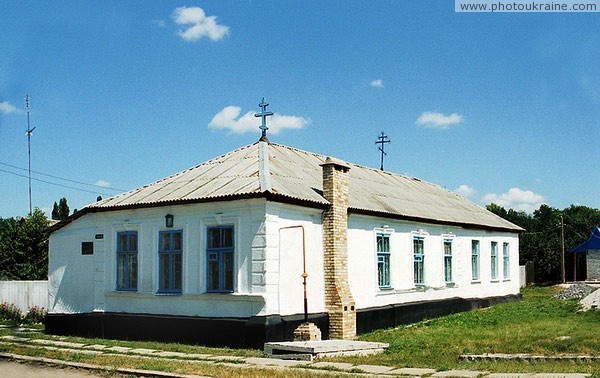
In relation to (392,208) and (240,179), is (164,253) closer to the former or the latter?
(240,179)

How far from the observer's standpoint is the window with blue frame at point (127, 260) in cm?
1788

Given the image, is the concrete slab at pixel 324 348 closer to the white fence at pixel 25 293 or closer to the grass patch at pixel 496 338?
the grass patch at pixel 496 338

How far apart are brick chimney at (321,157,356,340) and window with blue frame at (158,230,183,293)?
3.61 metres

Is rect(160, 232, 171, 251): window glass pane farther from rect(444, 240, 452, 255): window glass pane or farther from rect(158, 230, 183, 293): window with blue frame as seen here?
rect(444, 240, 452, 255): window glass pane

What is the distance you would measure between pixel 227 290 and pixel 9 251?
2356 centimetres

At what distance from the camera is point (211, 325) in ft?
51.8

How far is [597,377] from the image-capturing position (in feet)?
31.7

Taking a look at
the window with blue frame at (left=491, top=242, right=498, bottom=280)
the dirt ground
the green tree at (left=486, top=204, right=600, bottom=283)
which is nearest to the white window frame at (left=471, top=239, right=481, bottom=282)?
the window with blue frame at (left=491, top=242, right=498, bottom=280)

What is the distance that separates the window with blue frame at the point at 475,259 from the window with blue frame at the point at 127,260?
46.3ft

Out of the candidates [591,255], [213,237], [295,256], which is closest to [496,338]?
[295,256]

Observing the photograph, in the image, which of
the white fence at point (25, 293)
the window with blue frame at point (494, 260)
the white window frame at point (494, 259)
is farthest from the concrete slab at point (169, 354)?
the window with blue frame at point (494, 260)

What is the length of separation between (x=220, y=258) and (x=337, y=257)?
9.69ft

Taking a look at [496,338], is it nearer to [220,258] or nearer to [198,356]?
[220,258]

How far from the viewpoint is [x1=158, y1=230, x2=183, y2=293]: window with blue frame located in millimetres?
16828
